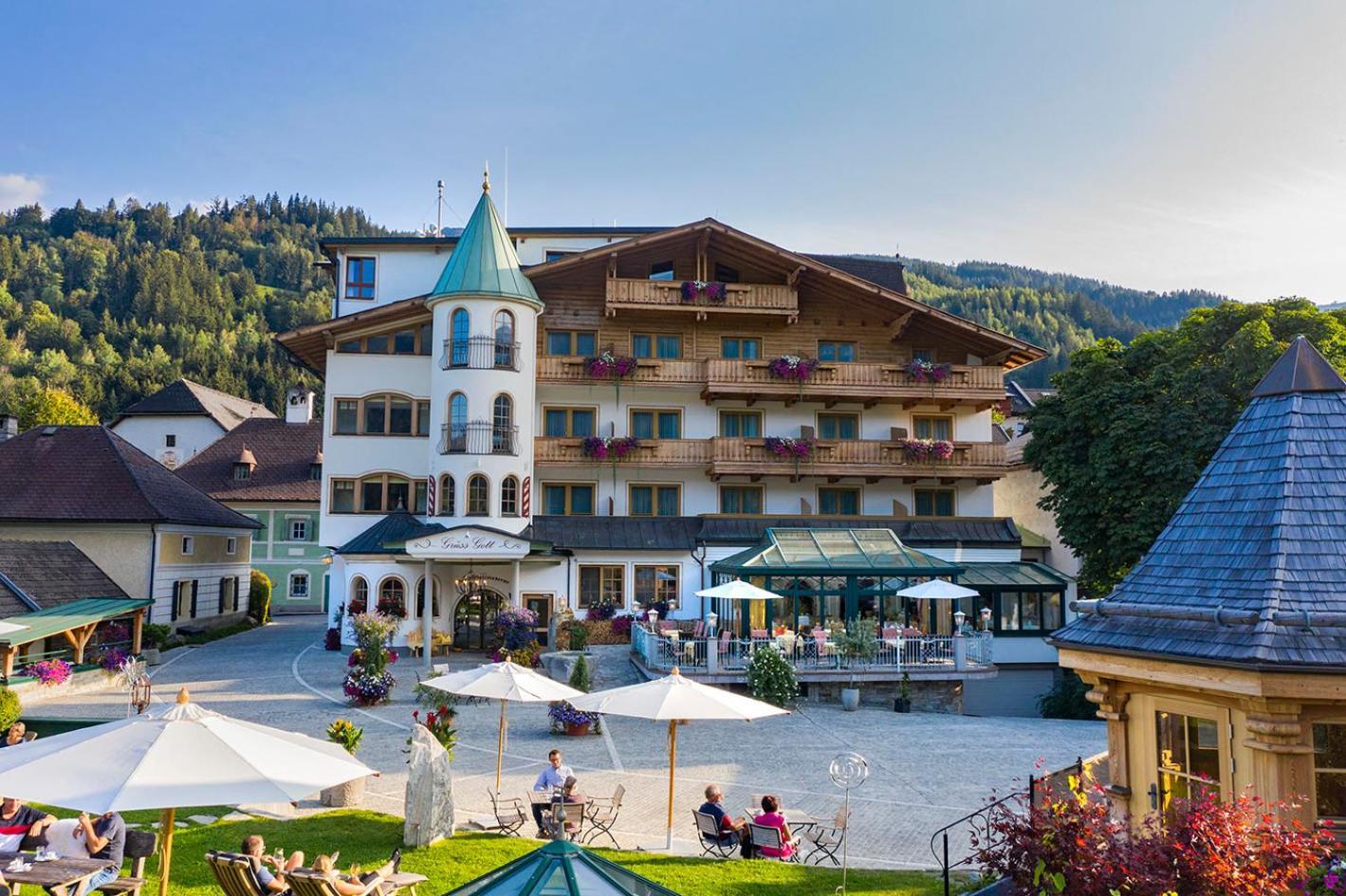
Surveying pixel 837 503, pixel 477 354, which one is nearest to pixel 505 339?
pixel 477 354

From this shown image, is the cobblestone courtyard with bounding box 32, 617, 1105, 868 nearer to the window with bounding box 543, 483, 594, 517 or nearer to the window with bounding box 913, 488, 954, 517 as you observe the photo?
the window with bounding box 543, 483, 594, 517

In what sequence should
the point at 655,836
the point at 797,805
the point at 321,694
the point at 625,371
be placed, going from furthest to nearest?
the point at 625,371 < the point at 321,694 < the point at 797,805 < the point at 655,836

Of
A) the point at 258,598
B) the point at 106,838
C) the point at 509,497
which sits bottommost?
the point at 106,838

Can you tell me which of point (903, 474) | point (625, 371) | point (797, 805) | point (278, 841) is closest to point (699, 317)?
point (625, 371)

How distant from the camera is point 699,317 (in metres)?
34.5

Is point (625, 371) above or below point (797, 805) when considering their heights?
above

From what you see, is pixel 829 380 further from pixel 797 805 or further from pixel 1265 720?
pixel 1265 720

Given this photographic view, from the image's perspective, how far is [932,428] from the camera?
3650 centimetres

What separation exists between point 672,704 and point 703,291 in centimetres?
2335

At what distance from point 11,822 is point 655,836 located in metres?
7.38

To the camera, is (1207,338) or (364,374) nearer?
(1207,338)

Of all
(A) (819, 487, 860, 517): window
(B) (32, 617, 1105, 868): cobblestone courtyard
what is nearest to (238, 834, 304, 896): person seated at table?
(B) (32, 617, 1105, 868): cobblestone courtyard

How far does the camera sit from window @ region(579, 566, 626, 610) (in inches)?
1292

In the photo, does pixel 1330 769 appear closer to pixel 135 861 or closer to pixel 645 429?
pixel 135 861
